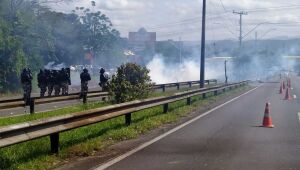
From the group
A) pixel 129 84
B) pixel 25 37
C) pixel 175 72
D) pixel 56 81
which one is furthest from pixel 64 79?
pixel 175 72

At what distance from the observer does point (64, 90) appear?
86.4 ft

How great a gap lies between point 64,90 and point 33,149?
56.3 ft

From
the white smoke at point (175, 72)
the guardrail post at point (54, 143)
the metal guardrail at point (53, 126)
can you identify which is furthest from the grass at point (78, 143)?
the white smoke at point (175, 72)

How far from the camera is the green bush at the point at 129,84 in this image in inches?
795

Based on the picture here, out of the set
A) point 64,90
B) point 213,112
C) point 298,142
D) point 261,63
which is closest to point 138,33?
point 261,63

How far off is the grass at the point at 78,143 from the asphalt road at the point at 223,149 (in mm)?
1000

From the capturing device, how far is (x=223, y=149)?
10.1 meters

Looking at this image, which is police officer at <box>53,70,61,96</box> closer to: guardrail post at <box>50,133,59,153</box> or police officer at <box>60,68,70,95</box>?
police officer at <box>60,68,70,95</box>

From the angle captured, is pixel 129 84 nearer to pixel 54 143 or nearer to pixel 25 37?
pixel 54 143

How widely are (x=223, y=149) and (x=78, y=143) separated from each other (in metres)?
3.07

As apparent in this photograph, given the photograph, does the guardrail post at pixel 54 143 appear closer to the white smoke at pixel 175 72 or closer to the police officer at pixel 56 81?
the police officer at pixel 56 81

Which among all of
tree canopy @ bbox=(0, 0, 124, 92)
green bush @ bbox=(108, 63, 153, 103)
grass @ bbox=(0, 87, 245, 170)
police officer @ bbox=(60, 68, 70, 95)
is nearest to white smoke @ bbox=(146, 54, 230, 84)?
tree canopy @ bbox=(0, 0, 124, 92)

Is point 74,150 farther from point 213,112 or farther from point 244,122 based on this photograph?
point 213,112

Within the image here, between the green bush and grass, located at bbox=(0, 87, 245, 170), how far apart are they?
3.84m
